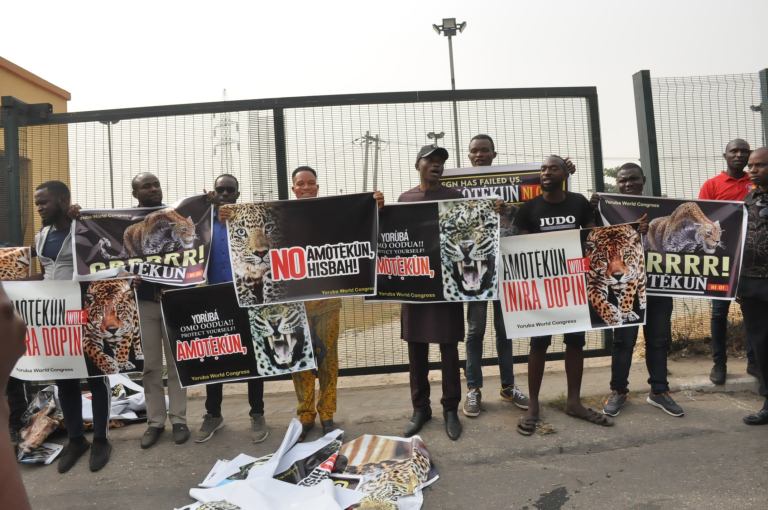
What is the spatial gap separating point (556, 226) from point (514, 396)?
158cm

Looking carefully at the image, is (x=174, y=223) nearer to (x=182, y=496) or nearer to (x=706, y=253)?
(x=182, y=496)

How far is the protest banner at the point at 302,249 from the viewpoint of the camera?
4359 mm

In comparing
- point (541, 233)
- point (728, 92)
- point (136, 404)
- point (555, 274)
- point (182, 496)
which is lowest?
point (182, 496)

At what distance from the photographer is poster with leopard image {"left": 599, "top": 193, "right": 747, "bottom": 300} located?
15.0 ft

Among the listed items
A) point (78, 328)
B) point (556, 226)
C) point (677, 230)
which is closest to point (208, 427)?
point (78, 328)

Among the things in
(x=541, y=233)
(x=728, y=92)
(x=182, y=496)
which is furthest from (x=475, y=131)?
(x=182, y=496)

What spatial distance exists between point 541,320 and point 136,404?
390cm

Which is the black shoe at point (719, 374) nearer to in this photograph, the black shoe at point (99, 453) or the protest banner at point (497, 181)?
the protest banner at point (497, 181)

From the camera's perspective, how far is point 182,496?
12.0 ft

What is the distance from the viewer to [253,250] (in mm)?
4383

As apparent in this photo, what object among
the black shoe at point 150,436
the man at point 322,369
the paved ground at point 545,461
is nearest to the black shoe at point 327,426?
the man at point 322,369

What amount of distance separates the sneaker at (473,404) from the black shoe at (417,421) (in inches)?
13.5

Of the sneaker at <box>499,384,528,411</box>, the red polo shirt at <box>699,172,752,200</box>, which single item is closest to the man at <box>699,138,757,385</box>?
the red polo shirt at <box>699,172,752,200</box>

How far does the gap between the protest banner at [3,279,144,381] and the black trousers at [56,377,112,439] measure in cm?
11
